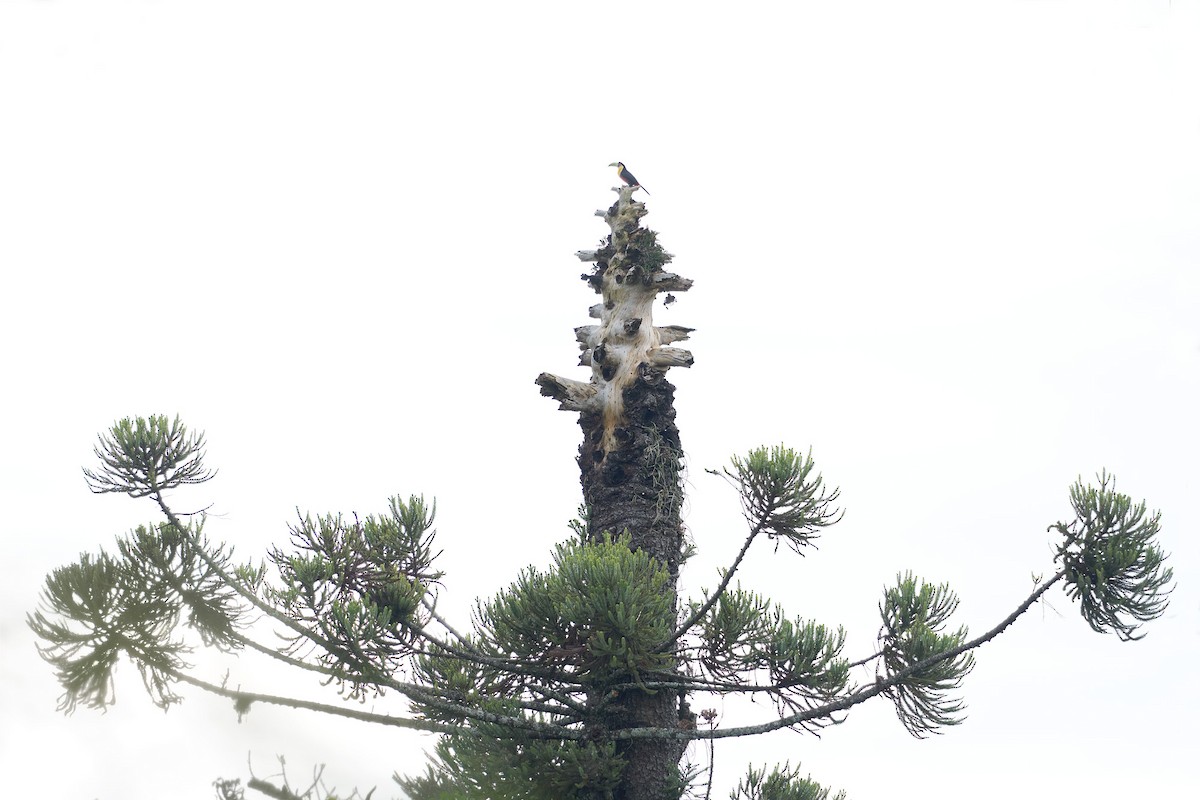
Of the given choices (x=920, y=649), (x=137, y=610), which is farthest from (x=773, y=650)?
(x=137, y=610)

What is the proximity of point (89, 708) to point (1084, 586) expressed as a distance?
24.6ft

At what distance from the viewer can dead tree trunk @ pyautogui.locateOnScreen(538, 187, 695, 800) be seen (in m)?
8.30

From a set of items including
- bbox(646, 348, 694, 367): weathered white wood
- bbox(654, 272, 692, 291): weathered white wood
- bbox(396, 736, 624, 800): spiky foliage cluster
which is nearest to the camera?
bbox(396, 736, 624, 800): spiky foliage cluster

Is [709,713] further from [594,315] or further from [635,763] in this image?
[594,315]

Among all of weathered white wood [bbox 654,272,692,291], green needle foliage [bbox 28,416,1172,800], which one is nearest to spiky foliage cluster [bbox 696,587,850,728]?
green needle foliage [bbox 28,416,1172,800]

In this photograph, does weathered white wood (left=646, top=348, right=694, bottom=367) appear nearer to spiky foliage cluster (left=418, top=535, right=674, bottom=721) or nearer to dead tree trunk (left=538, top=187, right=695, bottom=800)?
dead tree trunk (left=538, top=187, right=695, bottom=800)

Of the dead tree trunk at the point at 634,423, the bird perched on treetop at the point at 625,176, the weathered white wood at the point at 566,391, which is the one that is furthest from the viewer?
the bird perched on treetop at the point at 625,176

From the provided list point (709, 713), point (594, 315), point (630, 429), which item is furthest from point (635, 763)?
point (594, 315)

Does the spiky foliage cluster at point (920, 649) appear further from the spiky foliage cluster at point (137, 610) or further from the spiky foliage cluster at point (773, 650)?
the spiky foliage cluster at point (137, 610)

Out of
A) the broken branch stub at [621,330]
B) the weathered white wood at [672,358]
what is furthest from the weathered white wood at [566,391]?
the weathered white wood at [672,358]

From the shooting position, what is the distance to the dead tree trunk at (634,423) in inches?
327

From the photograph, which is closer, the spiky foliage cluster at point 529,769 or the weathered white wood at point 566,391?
the spiky foliage cluster at point 529,769

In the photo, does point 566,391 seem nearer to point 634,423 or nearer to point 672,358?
point 634,423

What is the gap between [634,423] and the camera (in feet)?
30.4
